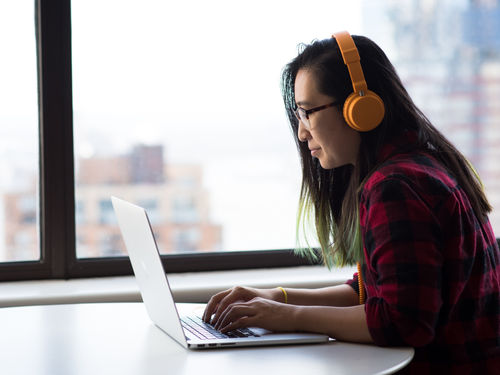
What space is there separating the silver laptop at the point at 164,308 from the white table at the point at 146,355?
2cm

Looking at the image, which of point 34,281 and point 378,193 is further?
point 34,281

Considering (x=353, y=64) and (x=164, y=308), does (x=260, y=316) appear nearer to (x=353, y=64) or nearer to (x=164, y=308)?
(x=164, y=308)

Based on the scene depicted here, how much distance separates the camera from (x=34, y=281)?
2182mm

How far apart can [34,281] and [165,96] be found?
28.6 inches

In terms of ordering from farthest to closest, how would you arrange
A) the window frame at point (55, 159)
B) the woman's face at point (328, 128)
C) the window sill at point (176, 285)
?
the window frame at point (55, 159) → the window sill at point (176, 285) → the woman's face at point (328, 128)

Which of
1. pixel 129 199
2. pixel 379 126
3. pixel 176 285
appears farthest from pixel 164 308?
pixel 129 199

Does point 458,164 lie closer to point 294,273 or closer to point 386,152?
point 386,152

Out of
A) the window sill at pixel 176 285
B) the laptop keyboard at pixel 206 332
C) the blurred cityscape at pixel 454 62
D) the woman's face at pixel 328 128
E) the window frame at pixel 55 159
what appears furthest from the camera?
the blurred cityscape at pixel 454 62

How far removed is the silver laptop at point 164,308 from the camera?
119cm

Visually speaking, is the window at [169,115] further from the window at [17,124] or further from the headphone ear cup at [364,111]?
the headphone ear cup at [364,111]

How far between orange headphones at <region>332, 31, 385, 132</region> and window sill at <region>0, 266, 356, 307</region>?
85cm

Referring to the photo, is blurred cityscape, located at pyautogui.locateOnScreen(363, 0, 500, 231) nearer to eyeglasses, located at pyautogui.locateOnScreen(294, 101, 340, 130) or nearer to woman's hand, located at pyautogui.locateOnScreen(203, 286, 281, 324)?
eyeglasses, located at pyautogui.locateOnScreen(294, 101, 340, 130)

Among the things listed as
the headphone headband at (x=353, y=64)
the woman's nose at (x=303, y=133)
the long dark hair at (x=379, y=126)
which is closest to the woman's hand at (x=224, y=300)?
the long dark hair at (x=379, y=126)

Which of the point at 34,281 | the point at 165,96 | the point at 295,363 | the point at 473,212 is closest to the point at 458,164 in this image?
the point at 473,212
